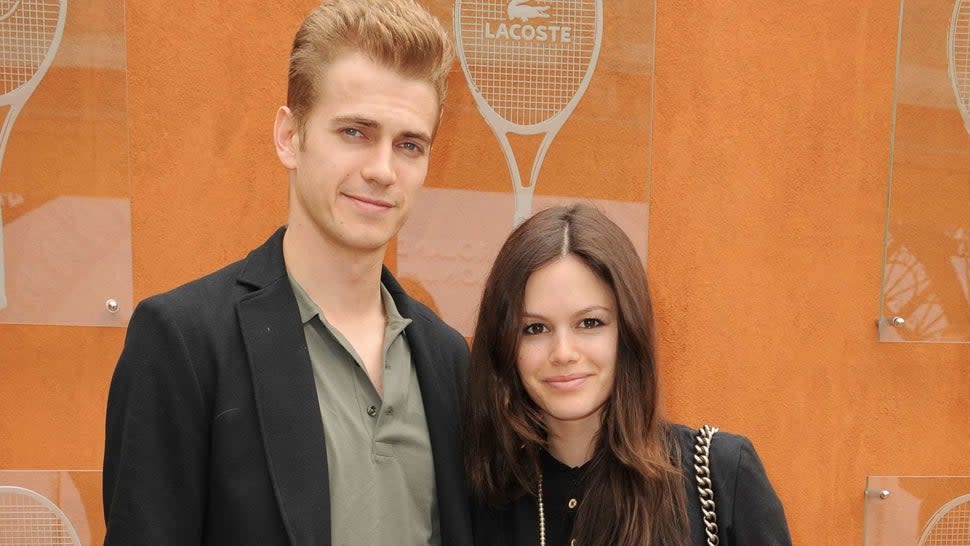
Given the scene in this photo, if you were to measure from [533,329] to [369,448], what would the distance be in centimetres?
39

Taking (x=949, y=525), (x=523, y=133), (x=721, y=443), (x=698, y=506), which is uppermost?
(x=523, y=133)

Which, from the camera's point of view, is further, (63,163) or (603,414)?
(63,163)

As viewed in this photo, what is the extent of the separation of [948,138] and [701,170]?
3.18ft

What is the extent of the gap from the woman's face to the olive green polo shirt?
0.83 ft

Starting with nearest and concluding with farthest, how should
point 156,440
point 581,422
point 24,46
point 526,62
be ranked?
1. point 156,440
2. point 581,422
3. point 24,46
4. point 526,62

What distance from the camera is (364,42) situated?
143 centimetres

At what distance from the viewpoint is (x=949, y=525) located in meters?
3.22

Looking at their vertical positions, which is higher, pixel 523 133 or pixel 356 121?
pixel 523 133

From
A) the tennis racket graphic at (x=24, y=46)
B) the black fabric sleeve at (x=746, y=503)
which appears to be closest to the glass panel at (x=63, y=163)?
the tennis racket graphic at (x=24, y=46)

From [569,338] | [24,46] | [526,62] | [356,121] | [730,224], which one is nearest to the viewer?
[356,121]

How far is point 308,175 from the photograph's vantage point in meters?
1.45

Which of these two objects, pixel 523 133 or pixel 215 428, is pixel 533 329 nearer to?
pixel 215 428

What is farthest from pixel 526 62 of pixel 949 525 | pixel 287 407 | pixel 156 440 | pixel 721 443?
pixel 949 525

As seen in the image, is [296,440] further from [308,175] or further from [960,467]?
[960,467]
